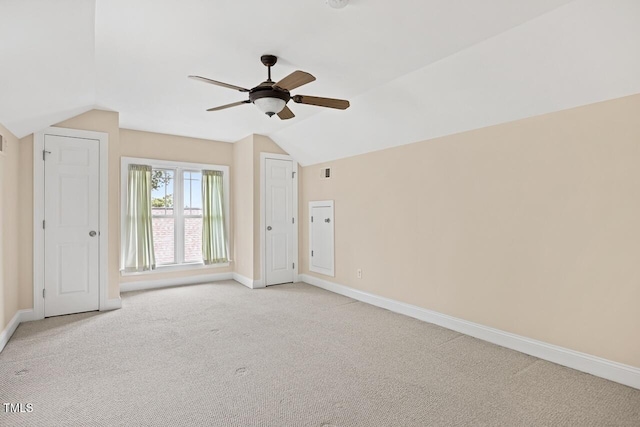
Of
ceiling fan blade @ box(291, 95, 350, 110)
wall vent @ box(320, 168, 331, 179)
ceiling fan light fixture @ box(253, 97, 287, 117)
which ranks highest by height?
ceiling fan blade @ box(291, 95, 350, 110)

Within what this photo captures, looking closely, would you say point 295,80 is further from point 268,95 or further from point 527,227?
point 527,227

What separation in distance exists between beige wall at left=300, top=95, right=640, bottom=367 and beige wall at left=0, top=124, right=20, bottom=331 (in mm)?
4055

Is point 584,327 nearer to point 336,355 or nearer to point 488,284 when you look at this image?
point 488,284

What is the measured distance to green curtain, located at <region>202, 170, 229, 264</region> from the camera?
5.77 metres

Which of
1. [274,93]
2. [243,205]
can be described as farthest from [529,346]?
[243,205]

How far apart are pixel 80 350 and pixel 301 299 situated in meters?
2.60

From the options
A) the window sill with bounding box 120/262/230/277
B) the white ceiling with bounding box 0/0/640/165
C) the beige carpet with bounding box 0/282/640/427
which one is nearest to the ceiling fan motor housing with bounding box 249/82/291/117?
the white ceiling with bounding box 0/0/640/165

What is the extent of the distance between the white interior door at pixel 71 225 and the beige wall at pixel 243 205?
7.00 feet

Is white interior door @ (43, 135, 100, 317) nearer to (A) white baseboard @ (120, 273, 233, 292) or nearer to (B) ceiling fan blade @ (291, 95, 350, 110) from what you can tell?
(A) white baseboard @ (120, 273, 233, 292)

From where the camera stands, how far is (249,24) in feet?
7.82

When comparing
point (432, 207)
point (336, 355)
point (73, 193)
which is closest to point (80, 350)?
point (73, 193)

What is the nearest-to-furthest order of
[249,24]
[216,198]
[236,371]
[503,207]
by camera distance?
[249,24] < [236,371] < [503,207] < [216,198]

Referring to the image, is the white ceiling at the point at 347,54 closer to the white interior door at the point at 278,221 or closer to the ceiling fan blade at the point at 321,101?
the ceiling fan blade at the point at 321,101

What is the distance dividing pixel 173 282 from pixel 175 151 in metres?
2.18
